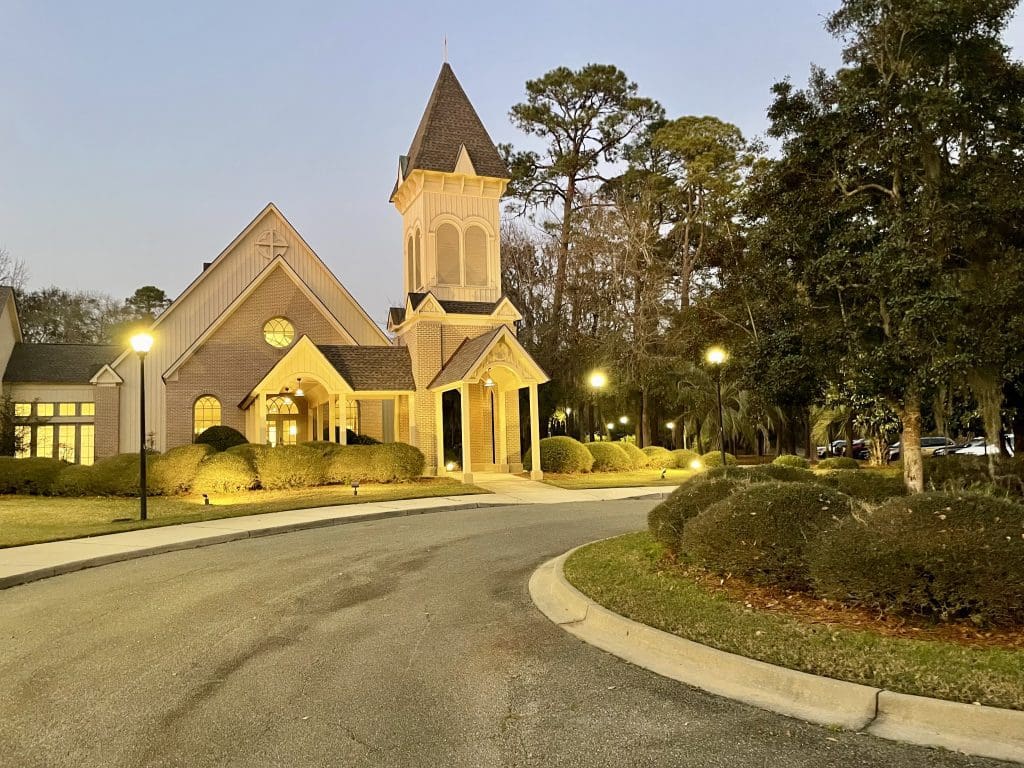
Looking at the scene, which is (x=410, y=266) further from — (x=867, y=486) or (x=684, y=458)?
(x=867, y=486)

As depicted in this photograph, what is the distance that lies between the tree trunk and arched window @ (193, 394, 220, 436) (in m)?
21.9

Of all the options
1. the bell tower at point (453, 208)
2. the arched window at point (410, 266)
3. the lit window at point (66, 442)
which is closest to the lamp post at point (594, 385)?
the bell tower at point (453, 208)

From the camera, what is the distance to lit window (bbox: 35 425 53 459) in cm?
2853

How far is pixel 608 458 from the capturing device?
1089 inches

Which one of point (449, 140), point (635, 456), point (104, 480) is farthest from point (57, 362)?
point (635, 456)

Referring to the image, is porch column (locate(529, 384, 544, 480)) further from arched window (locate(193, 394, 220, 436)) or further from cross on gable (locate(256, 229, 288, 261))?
cross on gable (locate(256, 229, 288, 261))

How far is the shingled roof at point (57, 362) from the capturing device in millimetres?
29234

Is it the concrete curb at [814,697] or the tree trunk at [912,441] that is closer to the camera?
the concrete curb at [814,697]

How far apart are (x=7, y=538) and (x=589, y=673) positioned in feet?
39.4

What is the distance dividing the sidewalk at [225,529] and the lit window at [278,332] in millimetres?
11055

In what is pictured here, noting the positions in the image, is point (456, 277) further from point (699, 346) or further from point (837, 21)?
point (837, 21)

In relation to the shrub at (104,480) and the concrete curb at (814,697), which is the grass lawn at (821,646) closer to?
the concrete curb at (814,697)

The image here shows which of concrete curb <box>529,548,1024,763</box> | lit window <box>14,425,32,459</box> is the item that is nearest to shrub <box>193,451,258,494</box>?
lit window <box>14,425,32,459</box>

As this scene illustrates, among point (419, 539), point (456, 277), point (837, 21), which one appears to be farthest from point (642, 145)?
point (419, 539)
